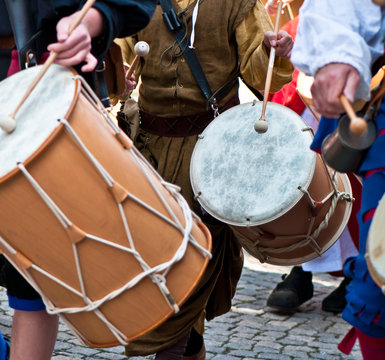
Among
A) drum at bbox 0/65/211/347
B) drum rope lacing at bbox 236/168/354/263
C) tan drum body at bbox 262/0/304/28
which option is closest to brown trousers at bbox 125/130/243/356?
drum rope lacing at bbox 236/168/354/263

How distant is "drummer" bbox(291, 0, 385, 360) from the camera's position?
6.40ft

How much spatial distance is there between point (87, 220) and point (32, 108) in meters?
0.32

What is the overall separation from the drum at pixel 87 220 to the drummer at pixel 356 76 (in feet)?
1.46

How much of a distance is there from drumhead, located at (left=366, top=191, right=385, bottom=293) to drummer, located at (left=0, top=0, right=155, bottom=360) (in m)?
0.89

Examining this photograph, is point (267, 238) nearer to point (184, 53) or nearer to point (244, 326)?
point (184, 53)

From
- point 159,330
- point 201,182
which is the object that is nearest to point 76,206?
point 201,182

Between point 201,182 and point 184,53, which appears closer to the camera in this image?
point 201,182

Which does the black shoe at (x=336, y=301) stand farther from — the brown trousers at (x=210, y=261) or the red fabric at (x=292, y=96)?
the brown trousers at (x=210, y=261)

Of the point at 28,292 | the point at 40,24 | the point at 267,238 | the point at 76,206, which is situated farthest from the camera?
the point at 267,238

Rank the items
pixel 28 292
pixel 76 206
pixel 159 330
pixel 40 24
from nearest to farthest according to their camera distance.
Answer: pixel 76 206 < pixel 40 24 < pixel 28 292 < pixel 159 330

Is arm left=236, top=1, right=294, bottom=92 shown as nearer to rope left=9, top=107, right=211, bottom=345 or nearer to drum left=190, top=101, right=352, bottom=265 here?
drum left=190, top=101, right=352, bottom=265

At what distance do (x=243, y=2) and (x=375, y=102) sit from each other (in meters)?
1.34

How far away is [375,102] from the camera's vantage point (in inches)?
81.1

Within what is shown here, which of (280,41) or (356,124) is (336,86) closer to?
(356,124)
